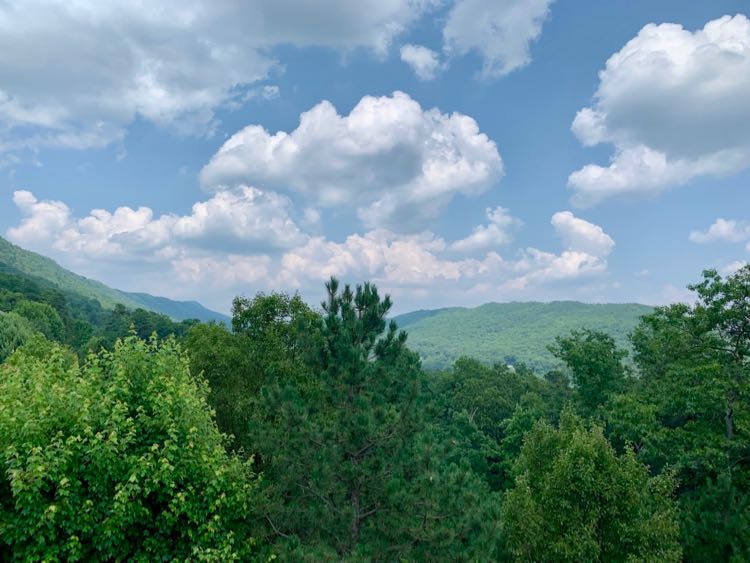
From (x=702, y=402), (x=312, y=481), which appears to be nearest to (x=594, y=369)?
(x=702, y=402)

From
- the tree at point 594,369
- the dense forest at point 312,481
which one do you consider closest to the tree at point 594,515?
the dense forest at point 312,481

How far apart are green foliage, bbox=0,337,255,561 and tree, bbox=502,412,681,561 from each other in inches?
412

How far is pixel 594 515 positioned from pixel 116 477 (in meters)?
15.3

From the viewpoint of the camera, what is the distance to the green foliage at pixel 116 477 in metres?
12.1

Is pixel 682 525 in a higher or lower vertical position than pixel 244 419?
lower

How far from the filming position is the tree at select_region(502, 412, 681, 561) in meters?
16.6

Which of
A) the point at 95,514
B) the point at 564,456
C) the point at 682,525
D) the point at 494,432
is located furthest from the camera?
the point at 494,432

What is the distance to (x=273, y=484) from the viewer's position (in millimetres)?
14438

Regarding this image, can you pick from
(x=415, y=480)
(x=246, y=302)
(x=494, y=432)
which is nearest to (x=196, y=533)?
(x=415, y=480)

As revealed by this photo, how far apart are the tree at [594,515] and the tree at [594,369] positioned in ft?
77.6

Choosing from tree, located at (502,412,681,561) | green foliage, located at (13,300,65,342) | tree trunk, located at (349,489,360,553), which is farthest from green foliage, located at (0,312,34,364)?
tree, located at (502,412,681,561)

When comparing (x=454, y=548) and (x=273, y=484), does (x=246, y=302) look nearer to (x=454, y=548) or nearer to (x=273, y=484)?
(x=273, y=484)

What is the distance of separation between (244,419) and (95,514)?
1108cm

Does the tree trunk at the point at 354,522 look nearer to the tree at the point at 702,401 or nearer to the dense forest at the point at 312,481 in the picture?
the dense forest at the point at 312,481
